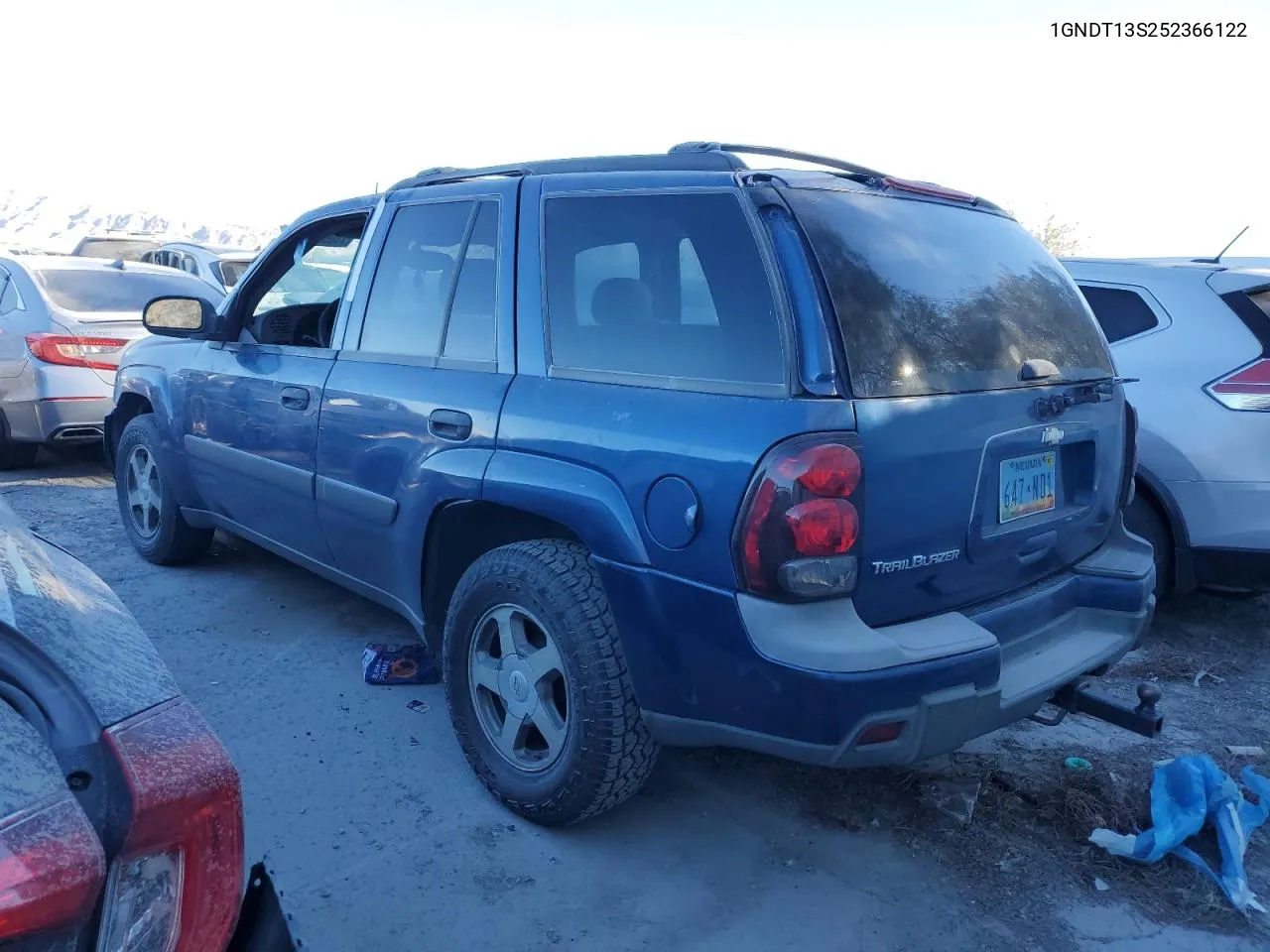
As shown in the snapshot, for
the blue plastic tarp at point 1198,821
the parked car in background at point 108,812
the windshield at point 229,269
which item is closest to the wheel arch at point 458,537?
the parked car in background at point 108,812

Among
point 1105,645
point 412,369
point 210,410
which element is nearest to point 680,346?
point 412,369

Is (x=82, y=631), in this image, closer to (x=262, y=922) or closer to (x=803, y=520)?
(x=262, y=922)

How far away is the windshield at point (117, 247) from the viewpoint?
14.3 m

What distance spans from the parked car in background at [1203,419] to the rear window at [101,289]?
6156 millimetres

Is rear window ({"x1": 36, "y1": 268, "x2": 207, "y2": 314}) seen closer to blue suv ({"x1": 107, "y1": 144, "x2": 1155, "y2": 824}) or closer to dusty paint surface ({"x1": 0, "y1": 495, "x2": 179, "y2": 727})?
blue suv ({"x1": 107, "y1": 144, "x2": 1155, "y2": 824})

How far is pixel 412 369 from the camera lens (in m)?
3.42

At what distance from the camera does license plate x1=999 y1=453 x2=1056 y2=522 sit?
107 inches

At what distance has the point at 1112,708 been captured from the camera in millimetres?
2932

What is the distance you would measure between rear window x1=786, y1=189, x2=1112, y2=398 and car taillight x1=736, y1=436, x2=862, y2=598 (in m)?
0.21

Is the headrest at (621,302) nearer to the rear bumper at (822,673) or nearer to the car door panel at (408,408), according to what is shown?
the car door panel at (408,408)

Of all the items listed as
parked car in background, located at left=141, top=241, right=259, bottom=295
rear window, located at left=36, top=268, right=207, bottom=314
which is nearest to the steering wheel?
rear window, located at left=36, top=268, right=207, bottom=314

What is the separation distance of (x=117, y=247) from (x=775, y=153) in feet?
47.3

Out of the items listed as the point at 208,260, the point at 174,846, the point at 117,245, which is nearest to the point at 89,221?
the point at 117,245

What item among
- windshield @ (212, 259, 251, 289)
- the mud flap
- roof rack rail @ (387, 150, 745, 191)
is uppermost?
roof rack rail @ (387, 150, 745, 191)
